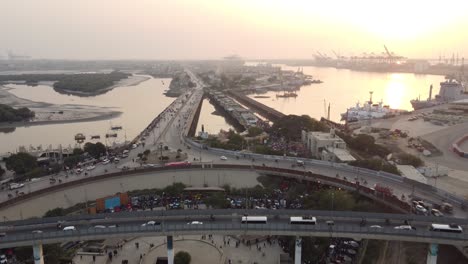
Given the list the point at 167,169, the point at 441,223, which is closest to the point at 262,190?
the point at 167,169

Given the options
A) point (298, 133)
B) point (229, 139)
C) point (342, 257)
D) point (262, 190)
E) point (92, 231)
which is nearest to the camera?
point (92, 231)

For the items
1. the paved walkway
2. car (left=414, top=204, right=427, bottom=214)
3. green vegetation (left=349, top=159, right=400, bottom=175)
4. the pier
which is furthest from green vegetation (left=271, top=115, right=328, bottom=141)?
the paved walkway

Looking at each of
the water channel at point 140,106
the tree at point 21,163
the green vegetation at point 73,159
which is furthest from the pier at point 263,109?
the tree at point 21,163

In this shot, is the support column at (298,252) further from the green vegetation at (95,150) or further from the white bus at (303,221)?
the green vegetation at (95,150)

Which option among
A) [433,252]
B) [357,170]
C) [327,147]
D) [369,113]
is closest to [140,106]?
[369,113]

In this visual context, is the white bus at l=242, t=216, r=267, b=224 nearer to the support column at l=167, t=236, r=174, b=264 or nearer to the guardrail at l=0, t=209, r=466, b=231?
the guardrail at l=0, t=209, r=466, b=231

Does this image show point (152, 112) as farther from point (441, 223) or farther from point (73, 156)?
point (441, 223)
